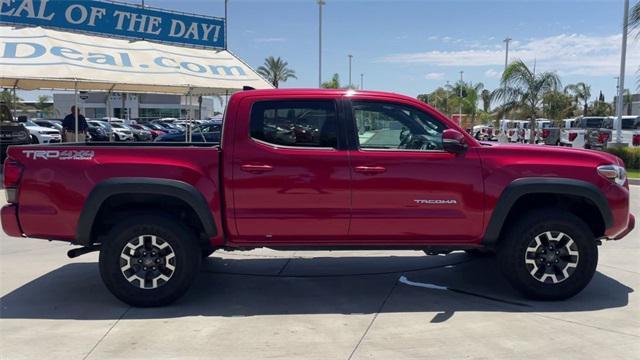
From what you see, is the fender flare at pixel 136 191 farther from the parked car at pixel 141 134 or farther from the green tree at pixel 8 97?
the parked car at pixel 141 134

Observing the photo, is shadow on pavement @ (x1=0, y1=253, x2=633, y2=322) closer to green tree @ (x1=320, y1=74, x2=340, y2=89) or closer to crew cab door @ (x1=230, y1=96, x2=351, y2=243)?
crew cab door @ (x1=230, y1=96, x2=351, y2=243)

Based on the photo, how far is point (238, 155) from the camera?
4.86 metres

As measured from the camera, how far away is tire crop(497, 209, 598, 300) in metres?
5.03

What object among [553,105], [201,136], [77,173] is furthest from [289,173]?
[553,105]

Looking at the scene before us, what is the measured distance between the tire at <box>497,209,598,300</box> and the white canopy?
45.1 feet

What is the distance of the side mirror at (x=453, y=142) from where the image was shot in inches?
189

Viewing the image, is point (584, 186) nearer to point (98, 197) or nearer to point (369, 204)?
point (369, 204)

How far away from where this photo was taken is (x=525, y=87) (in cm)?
2544

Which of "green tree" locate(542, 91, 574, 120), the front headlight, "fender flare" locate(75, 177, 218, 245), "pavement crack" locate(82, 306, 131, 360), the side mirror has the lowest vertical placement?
"pavement crack" locate(82, 306, 131, 360)

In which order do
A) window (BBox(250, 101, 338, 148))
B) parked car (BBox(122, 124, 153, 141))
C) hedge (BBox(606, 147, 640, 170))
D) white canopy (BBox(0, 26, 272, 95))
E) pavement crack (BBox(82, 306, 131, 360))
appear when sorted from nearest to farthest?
pavement crack (BBox(82, 306, 131, 360)), window (BBox(250, 101, 338, 148)), white canopy (BBox(0, 26, 272, 95)), hedge (BBox(606, 147, 640, 170)), parked car (BBox(122, 124, 153, 141))

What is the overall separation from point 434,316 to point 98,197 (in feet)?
9.90

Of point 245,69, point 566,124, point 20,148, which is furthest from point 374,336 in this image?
point 566,124

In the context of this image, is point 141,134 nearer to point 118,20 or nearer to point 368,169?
point 118,20

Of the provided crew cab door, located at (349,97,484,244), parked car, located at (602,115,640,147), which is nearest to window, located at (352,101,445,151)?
Result: crew cab door, located at (349,97,484,244)
